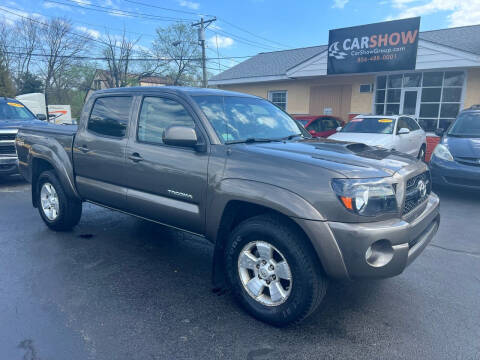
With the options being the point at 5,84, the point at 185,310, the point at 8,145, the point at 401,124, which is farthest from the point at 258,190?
the point at 5,84

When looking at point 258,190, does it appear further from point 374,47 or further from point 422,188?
point 374,47

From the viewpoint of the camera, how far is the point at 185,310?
9.92 feet

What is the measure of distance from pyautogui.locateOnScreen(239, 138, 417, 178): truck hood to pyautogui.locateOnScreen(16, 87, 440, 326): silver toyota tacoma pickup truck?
11 mm

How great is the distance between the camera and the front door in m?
13.3

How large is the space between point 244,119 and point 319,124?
931 centimetres

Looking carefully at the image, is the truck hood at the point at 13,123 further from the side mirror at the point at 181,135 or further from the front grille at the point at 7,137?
the side mirror at the point at 181,135

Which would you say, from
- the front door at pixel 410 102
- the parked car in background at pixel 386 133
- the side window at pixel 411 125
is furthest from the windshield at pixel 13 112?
the front door at pixel 410 102

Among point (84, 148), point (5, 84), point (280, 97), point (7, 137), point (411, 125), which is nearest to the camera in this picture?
point (84, 148)

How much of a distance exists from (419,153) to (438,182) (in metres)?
4.36

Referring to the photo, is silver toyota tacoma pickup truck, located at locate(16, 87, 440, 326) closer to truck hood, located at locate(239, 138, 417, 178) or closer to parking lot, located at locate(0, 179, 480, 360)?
truck hood, located at locate(239, 138, 417, 178)

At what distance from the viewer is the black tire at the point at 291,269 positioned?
2.60m

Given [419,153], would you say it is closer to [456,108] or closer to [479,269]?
[456,108]

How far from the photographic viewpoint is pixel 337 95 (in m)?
15.2

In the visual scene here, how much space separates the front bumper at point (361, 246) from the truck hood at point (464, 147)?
509 cm
